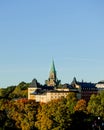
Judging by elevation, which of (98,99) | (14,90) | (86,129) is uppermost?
(14,90)

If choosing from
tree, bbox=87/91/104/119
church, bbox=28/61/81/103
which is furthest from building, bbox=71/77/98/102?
tree, bbox=87/91/104/119

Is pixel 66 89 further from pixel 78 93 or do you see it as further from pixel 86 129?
pixel 86 129

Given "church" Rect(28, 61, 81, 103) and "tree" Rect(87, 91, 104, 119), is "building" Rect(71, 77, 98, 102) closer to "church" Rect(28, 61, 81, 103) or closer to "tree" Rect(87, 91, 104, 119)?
"church" Rect(28, 61, 81, 103)

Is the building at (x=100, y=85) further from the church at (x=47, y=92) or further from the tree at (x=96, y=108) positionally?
the tree at (x=96, y=108)

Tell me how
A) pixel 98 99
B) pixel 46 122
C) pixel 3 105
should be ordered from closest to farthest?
pixel 46 122, pixel 3 105, pixel 98 99

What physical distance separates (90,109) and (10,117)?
1922 centimetres

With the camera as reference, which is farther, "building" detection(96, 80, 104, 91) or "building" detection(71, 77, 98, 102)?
"building" detection(96, 80, 104, 91)

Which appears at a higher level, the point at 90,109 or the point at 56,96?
the point at 56,96

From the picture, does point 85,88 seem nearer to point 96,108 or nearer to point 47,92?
point 47,92

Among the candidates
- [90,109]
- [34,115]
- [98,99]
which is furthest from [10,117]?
[98,99]

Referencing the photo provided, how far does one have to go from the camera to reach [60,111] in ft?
307

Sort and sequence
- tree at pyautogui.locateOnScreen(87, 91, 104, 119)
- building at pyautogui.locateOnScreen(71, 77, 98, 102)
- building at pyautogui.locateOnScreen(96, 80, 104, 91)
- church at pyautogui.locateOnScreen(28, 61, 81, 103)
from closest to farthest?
tree at pyautogui.locateOnScreen(87, 91, 104, 119), church at pyautogui.locateOnScreen(28, 61, 81, 103), building at pyautogui.locateOnScreen(71, 77, 98, 102), building at pyautogui.locateOnScreen(96, 80, 104, 91)

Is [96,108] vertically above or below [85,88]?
below

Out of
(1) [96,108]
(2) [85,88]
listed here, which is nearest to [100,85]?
(2) [85,88]
